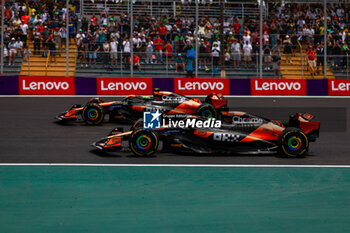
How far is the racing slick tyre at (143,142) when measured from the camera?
1228 centimetres

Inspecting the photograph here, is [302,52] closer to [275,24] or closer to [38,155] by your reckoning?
[275,24]

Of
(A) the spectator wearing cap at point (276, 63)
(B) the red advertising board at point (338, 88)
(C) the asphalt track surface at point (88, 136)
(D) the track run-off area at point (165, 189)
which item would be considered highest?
(A) the spectator wearing cap at point (276, 63)

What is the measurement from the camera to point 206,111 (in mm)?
17359

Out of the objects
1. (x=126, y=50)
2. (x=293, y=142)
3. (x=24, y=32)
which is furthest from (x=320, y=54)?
(x=293, y=142)

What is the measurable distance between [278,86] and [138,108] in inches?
507

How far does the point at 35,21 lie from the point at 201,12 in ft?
28.2

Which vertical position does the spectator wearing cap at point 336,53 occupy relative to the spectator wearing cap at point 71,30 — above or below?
below

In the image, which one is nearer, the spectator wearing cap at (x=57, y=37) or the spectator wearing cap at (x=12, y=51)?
the spectator wearing cap at (x=12, y=51)

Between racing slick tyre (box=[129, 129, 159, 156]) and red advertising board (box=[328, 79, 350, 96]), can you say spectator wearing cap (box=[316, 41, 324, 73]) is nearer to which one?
red advertising board (box=[328, 79, 350, 96])

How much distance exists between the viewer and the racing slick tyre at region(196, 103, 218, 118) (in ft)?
56.7

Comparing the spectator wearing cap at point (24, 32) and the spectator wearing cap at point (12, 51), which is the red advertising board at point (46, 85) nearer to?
the spectator wearing cap at point (12, 51)

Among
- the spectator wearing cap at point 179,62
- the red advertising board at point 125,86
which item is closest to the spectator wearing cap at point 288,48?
the spectator wearing cap at point 179,62

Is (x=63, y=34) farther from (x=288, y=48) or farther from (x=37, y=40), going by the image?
(x=288, y=48)

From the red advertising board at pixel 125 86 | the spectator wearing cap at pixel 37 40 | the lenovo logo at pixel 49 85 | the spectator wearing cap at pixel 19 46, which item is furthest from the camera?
the spectator wearing cap at pixel 37 40
